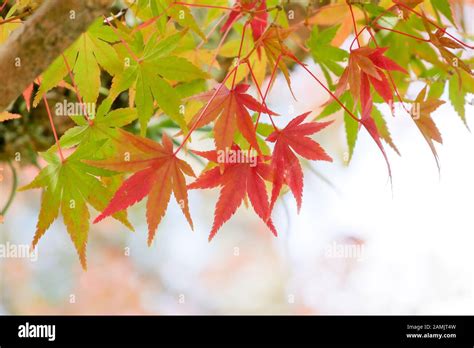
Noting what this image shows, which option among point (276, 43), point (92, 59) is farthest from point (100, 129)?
point (276, 43)

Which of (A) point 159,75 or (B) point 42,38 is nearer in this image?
(B) point 42,38

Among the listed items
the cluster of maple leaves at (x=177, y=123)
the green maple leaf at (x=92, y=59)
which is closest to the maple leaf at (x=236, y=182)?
the cluster of maple leaves at (x=177, y=123)

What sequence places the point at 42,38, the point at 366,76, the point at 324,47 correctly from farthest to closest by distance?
the point at 324,47, the point at 366,76, the point at 42,38

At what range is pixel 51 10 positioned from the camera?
0.94 ft

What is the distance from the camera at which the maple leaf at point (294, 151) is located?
384 mm

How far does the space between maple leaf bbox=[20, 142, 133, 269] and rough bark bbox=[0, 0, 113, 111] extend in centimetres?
11

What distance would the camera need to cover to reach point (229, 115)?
372mm

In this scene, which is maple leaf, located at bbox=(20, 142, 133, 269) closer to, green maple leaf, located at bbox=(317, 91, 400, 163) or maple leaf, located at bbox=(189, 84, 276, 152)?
maple leaf, located at bbox=(189, 84, 276, 152)

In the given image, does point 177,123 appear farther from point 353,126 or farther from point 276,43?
point 353,126

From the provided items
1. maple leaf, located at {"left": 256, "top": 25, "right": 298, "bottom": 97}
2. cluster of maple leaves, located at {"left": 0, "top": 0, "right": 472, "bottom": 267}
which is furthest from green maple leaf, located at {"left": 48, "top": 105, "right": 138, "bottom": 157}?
maple leaf, located at {"left": 256, "top": 25, "right": 298, "bottom": 97}

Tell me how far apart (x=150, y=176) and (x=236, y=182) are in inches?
2.3

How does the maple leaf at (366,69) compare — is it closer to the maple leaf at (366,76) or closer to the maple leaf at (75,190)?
the maple leaf at (366,76)
